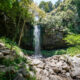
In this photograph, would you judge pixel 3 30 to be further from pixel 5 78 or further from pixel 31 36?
pixel 5 78

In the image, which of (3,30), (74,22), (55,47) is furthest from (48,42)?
(3,30)

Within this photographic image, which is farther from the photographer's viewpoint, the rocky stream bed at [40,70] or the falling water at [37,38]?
the falling water at [37,38]

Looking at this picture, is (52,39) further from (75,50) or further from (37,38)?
(75,50)

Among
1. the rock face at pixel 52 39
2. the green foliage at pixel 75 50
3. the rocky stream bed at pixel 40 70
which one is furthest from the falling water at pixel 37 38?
the rocky stream bed at pixel 40 70

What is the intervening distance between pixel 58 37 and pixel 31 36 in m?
3.71

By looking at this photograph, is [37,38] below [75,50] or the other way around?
the other way around

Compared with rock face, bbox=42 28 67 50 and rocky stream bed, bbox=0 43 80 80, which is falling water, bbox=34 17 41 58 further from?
rocky stream bed, bbox=0 43 80 80

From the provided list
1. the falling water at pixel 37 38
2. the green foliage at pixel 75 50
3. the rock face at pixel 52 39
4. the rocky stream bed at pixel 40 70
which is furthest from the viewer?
the falling water at pixel 37 38

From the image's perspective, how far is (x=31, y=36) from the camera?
1419cm

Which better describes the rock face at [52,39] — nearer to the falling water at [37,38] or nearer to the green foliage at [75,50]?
the falling water at [37,38]

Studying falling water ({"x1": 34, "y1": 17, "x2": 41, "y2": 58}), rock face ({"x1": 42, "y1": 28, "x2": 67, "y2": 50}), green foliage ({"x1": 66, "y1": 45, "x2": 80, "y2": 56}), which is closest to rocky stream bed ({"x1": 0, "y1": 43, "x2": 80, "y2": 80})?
green foliage ({"x1": 66, "y1": 45, "x2": 80, "y2": 56})

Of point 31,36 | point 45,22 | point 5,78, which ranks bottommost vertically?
point 5,78

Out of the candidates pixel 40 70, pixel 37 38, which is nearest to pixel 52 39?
pixel 37 38

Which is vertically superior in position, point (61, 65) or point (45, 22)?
point (45, 22)
